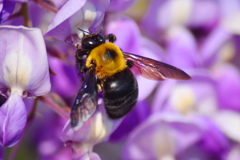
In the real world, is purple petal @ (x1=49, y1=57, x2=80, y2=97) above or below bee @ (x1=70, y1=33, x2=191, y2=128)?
below

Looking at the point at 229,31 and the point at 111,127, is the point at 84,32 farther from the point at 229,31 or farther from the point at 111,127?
the point at 229,31

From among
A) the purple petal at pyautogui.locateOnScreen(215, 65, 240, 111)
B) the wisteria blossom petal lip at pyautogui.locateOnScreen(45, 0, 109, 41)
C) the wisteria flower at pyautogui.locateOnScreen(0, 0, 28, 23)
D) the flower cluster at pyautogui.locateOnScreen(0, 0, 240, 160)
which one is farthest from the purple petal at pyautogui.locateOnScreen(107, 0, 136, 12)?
the purple petal at pyautogui.locateOnScreen(215, 65, 240, 111)

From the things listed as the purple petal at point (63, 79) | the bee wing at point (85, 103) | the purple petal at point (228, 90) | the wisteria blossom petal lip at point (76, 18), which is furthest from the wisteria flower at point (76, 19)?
the purple petal at point (228, 90)

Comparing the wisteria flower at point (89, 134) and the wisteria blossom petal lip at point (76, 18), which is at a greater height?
the wisteria blossom petal lip at point (76, 18)

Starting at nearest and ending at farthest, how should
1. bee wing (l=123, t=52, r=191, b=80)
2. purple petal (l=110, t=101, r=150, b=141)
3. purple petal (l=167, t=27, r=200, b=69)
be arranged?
1. bee wing (l=123, t=52, r=191, b=80)
2. purple petal (l=110, t=101, r=150, b=141)
3. purple petal (l=167, t=27, r=200, b=69)

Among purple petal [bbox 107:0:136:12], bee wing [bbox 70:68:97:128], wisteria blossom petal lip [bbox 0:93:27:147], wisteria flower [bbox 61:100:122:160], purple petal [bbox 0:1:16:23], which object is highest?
purple petal [bbox 0:1:16:23]

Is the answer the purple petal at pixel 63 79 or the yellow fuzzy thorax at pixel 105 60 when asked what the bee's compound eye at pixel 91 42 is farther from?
the purple petal at pixel 63 79

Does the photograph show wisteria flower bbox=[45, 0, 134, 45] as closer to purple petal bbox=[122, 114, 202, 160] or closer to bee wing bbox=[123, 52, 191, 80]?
bee wing bbox=[123, 52, 191, 80]
